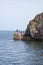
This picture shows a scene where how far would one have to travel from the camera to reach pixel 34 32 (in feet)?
506

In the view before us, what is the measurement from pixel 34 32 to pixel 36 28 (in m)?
3.81

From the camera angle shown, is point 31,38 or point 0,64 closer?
point 0,64

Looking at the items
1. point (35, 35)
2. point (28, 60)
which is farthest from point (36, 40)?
point (28, 60)

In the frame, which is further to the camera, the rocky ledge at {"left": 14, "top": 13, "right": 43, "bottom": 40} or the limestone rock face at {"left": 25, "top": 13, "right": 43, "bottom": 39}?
the rocky ledge at {"left": 14, "top": 13, "right": 43, "bottom": 40}

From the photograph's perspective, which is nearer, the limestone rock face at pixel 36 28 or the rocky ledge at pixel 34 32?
the limestone rock face at pixel 36 28

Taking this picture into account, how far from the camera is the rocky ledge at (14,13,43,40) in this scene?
150975mm

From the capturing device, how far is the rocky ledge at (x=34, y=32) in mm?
150975

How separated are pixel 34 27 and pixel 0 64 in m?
89.7

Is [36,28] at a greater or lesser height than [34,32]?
greater

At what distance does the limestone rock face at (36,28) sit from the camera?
150788mm

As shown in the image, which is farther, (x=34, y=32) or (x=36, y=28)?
(x=36, y=28)

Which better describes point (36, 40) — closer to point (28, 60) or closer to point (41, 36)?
point (41, 36)

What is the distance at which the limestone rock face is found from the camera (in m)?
151

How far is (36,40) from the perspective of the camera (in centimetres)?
15100
